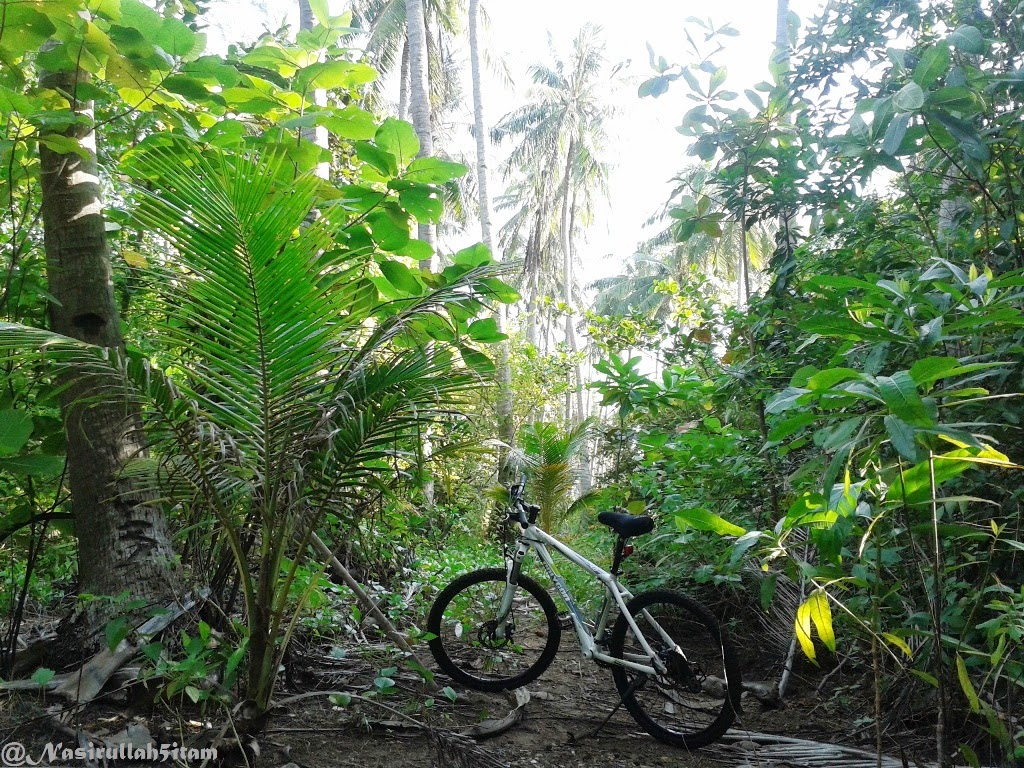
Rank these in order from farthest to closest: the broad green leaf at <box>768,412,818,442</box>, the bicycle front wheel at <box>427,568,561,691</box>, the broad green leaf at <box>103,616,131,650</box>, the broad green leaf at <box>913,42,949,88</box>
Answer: the bicycle front wheel at <box>427,568,561,691</box> → the broad green leaf at <box>913,42,949,88</box> → the broad green leaf at <box>103,616,131,650</box> → the broad green leaf at <box>768,412,818,442</box>

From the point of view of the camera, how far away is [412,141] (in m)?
2.68

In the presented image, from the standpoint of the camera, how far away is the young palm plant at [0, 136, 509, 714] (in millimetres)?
2189

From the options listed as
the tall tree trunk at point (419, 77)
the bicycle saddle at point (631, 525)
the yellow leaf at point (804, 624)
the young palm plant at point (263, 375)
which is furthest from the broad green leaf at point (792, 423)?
the tall tree trunk at point (419, 77)

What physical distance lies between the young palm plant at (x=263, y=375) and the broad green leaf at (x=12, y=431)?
0.38 metres

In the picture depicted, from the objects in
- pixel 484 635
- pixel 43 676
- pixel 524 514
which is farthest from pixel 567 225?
pixel 43 676

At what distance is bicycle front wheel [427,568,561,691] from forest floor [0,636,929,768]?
113mm

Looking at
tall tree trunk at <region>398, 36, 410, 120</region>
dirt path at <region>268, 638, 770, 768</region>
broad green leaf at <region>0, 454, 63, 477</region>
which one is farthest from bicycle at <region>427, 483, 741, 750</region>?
tall tree trunk at <region>398, 36, 410, 120</region>

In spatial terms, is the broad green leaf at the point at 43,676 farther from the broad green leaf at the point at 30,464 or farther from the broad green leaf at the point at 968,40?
the broad green leaf at the point at 968,40

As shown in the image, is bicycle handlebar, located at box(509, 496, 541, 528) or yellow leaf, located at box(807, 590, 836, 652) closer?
yellow leaf, located at box(807, 590, 836, 652)

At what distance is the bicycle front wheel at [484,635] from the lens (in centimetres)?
350

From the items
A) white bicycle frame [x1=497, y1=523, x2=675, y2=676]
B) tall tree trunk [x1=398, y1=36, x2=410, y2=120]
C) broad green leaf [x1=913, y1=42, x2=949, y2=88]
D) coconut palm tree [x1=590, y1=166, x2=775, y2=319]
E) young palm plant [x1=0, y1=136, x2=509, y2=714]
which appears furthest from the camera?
coconut palm tree [x1=590, y1=166, x2=775, y2=319]

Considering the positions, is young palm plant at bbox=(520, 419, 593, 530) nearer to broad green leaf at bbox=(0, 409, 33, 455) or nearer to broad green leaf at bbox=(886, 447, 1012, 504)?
broad green leaf at bbox=(0, 409, 33, 455)

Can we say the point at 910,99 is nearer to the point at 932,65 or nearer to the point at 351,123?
the point at 932,65

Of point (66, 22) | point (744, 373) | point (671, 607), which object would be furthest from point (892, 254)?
point (66, 22)
